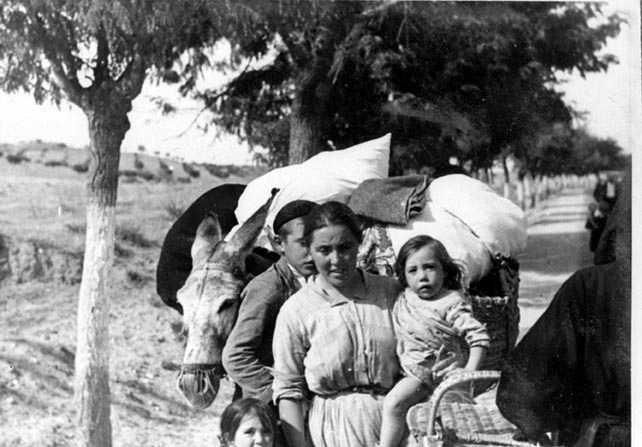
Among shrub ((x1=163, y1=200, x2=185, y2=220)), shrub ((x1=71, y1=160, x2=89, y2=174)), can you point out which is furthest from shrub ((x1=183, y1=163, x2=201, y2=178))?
shrub ((x1=71, y1=160, x2=89, y2=174))

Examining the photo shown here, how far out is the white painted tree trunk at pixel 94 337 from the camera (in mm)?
2723

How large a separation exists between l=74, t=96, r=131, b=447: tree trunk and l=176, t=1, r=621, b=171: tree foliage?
50 cm

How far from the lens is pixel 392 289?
2.08 meters

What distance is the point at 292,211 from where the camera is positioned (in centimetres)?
210

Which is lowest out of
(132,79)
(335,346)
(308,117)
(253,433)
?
(253,433)

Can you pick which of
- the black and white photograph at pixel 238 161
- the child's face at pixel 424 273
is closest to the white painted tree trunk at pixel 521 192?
the black and white photograph at pixel 238 161

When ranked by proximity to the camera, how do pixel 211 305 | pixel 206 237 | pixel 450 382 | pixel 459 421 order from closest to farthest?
pixel 450 382
pixel 459 421
pixel 211 305
pixel 206 237

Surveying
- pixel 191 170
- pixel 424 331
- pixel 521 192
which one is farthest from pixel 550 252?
pixel 191 170

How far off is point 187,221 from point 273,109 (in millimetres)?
489

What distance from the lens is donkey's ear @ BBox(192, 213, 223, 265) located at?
7.92ft

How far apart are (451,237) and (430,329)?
313mm

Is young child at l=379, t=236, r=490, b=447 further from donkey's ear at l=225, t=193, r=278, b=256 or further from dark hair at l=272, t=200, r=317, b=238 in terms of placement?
donkey's ear at l=225, t=193, r=278, b=256

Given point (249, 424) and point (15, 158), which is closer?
point (249, 424)

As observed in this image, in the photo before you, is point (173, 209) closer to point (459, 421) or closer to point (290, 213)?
point (290, 213)
